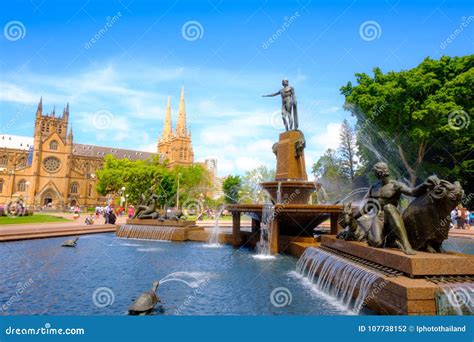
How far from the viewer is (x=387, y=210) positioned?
6.71 metres

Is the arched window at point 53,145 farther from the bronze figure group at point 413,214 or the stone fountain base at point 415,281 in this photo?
the stone fountain base at point 415,281

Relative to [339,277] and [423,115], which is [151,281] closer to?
[339,277]

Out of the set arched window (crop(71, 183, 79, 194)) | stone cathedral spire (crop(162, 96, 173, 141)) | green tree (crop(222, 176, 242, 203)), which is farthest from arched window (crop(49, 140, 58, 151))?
green tree (crop(222, 176, 242, 203))

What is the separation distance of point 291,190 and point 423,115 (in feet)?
66.3

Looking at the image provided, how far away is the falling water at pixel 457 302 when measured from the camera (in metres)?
4.77

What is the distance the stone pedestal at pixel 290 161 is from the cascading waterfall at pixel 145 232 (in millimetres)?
6597

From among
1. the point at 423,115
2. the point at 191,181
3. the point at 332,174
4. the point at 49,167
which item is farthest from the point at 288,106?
the point at 49,167

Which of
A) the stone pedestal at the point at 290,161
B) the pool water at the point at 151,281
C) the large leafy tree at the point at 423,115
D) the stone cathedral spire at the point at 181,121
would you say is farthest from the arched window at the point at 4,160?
the stone pedestal at the point at 290,161

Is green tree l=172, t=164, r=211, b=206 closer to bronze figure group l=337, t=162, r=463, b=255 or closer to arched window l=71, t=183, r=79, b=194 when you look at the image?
arched window l=71, t=183, r=79, b=194

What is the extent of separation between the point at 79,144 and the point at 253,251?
121 meters

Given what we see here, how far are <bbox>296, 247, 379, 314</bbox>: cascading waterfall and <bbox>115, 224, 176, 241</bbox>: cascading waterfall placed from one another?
9462 mm

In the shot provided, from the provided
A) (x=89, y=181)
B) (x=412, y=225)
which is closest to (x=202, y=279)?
(x=412, y=225)

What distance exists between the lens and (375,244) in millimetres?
6883

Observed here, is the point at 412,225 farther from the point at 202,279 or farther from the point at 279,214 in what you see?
the point at 279,214
